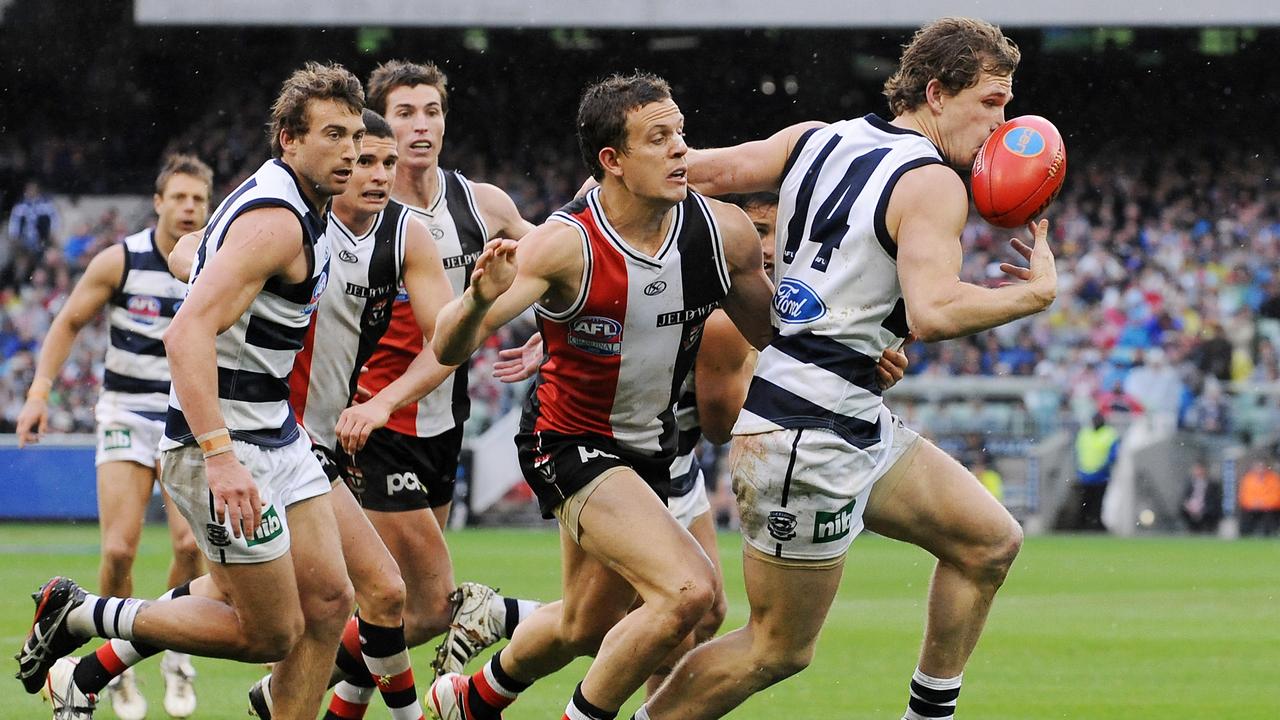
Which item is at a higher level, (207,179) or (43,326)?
(207,179)

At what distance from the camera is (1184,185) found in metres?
27.7

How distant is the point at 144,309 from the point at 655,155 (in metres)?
4.18

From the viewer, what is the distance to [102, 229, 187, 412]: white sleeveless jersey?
8812 millimetres

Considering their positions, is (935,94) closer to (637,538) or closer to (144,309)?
(637,538)

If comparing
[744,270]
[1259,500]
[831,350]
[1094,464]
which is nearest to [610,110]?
[744,270]

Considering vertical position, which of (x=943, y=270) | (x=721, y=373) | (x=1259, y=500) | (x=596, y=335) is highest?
(x=943, y=270)

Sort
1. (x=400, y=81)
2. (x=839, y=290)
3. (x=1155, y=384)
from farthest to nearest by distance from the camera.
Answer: (x=1155, y=384) → (x=400, y=81) → (x=839, y=290)

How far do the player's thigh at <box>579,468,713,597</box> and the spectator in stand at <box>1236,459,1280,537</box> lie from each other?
16305mm

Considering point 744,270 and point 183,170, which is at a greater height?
point 744,270

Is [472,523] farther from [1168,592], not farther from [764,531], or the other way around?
[764,531]

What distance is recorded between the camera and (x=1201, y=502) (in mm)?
20562

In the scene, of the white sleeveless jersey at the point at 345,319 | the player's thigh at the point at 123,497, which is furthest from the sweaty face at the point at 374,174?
the player's thigh at the point at 123,497

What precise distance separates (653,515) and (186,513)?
154 centimetres

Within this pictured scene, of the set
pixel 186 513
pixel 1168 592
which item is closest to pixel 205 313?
pixel 186 513
